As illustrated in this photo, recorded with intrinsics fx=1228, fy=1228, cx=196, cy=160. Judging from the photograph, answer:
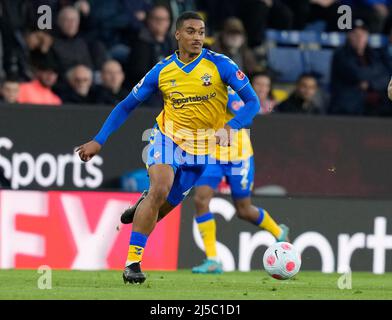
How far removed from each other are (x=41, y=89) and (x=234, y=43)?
8.58 feet

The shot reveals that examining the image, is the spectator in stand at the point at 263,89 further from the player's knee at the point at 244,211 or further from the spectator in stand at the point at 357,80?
the player's knee at the point at 244,211

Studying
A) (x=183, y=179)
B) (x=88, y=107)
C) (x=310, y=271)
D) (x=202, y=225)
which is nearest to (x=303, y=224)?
(x=310, y=271)

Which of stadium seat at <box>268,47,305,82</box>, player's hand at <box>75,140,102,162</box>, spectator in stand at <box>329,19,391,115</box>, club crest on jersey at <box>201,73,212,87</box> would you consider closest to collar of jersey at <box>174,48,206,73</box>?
club crest on jersey at <box>201,73,212,87</box>

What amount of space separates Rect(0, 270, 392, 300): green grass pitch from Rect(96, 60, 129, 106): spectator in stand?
3.04 metres

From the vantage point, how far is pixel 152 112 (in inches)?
560

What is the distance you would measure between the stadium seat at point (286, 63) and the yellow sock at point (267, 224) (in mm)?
3894

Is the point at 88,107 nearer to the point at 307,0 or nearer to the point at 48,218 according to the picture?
the point at 48,218

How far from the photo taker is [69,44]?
50.9ft

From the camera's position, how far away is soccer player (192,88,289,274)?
508 inches

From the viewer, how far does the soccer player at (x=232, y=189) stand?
12914mm

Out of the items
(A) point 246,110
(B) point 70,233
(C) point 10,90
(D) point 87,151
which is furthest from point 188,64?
(C) point 10,90

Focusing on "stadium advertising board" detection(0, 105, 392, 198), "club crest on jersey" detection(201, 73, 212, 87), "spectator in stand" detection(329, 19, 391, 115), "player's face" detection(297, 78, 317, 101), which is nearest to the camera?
"club crest on jersey" detection(201, 73, 212, 87)

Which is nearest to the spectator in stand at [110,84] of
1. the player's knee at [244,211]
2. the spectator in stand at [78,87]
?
the spectator in stand at [78,87]

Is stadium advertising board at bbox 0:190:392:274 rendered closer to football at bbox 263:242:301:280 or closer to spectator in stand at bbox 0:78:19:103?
spectator in stand at bbox 0:78:19:103
